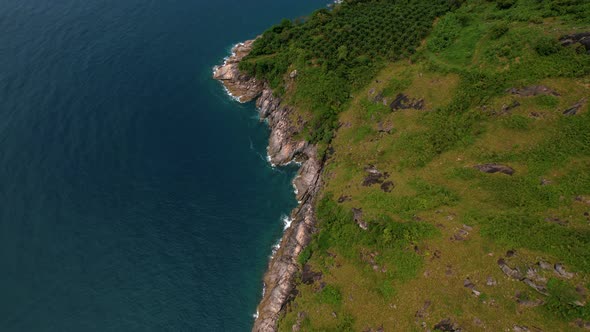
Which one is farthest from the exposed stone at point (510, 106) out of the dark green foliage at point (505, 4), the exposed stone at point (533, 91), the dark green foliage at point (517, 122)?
the dark green foliage at point (505, 4)

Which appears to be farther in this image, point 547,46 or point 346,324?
point 547,46

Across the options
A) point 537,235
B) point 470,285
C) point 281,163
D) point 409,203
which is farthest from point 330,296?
point 281,163

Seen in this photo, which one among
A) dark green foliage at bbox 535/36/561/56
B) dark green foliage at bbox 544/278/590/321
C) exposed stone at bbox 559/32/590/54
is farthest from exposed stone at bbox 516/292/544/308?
dark green foliage at bbox 535/36/561/56

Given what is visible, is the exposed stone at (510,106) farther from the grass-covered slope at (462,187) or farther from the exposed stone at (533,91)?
the exposed stone at (533,91)

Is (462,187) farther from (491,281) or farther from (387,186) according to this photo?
(491,281)

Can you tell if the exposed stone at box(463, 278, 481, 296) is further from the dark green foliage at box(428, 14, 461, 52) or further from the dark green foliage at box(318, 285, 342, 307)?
the dark green foliage at box(428, 14, 461, 52)

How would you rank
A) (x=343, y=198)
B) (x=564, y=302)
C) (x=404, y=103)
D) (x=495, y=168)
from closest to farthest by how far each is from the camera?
1. (x=564, y=302)
2. (x=495, y=168)
3. (x=343, y=198)
4. (x=404, y=103)
